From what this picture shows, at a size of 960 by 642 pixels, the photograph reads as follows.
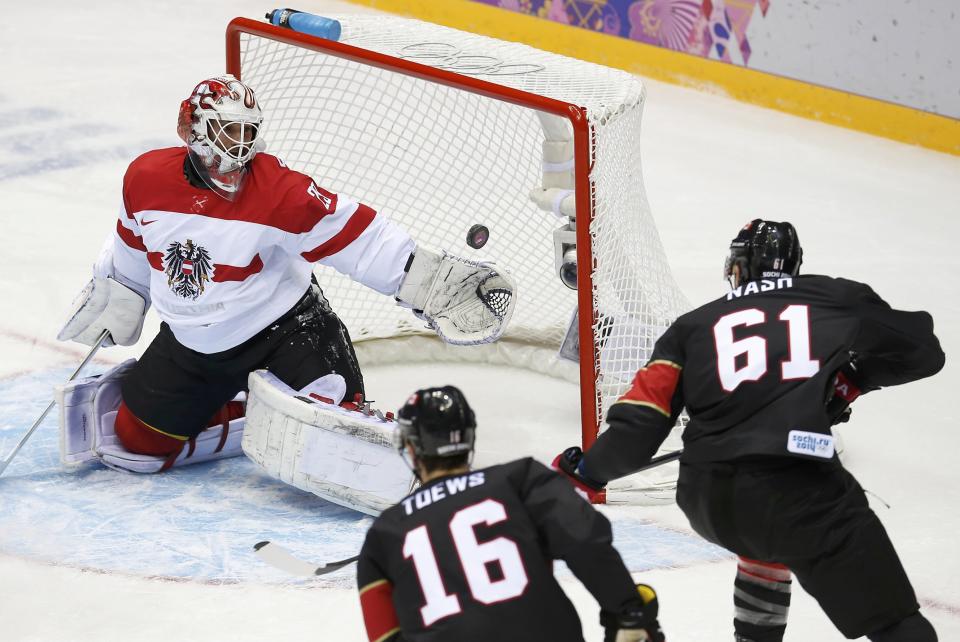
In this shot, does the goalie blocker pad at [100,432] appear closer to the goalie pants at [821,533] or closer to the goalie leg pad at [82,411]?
the goalie leg pad at [82,411]

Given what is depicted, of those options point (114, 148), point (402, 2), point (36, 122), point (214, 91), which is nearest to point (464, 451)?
point (214, 91)

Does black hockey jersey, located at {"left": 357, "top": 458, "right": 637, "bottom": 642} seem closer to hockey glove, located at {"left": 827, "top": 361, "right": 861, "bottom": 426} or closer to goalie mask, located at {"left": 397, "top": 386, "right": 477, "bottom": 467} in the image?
goalie mask, located at {"left": 397, "top": 386, "right": 477, "bottom": 467}

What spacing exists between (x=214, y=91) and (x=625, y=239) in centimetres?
112

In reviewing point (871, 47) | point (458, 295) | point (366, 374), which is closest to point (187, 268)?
point (458, 295)

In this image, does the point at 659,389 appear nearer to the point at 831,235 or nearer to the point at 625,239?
the point at 625,239

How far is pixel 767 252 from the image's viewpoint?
2627 mm

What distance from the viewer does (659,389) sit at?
97.6 inches

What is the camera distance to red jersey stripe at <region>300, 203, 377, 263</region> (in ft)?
11.4

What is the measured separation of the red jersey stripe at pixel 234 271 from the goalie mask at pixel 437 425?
1.45 meters

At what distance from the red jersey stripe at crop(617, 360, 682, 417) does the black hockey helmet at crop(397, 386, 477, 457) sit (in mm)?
482

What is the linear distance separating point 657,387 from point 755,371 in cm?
17

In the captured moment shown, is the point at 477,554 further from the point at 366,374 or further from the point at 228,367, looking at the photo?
the point at 366,374

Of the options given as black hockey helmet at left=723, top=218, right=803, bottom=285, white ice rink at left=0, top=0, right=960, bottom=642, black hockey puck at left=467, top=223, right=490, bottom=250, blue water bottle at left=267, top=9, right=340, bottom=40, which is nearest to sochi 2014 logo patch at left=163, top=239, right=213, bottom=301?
white ice rink at left=0, top=0, right=960, bottom=642

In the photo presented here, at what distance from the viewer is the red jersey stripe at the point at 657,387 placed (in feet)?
8.11
